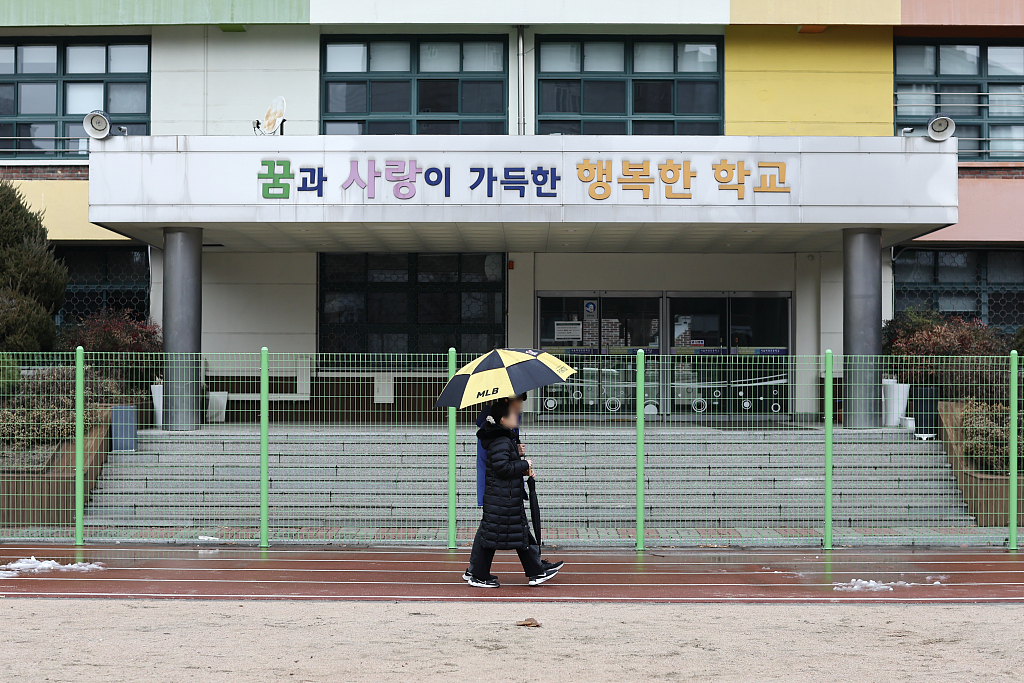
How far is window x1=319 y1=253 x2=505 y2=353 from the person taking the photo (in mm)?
18031

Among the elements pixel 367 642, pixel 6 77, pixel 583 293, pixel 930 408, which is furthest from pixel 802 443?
pixel 6 77

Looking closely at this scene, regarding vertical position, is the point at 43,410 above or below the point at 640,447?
above

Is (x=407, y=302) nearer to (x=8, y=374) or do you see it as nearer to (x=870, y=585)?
(x=8, y=374)

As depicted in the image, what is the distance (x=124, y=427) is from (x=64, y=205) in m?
7.63

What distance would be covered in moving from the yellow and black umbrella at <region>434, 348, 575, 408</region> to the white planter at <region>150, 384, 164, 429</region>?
6.48m

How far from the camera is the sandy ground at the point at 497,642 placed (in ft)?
17.9

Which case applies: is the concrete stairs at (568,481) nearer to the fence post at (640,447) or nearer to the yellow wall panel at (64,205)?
the fence post at (640,447)

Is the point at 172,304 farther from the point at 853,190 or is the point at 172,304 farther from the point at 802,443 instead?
the point at 853,190

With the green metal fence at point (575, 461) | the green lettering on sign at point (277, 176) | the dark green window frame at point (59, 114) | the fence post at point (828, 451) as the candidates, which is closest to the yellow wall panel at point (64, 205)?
the dark green window frame at point (59, 114)

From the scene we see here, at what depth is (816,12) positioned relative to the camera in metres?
17.1

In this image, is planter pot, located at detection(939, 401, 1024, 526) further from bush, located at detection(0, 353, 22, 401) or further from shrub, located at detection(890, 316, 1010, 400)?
bush, located at detection(0, 353, 22, 401)

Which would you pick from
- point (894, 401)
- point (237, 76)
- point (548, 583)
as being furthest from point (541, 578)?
point (237, 76)

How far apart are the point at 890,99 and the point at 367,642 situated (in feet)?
51.7

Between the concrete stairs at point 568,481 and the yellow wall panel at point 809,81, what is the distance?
8527mm
